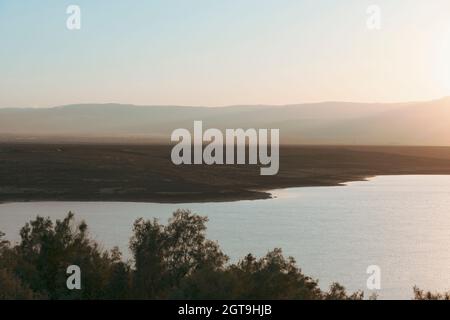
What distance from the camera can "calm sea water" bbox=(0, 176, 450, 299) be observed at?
36562mm

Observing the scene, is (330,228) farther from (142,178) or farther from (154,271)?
(142,178)

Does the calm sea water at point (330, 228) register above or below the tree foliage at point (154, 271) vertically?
above

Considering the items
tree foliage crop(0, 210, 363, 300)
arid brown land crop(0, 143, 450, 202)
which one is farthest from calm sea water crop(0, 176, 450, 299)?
tree foliage crop(0, 210, 363, 300)

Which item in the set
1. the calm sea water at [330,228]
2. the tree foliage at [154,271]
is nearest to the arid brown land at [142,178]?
the calm sea water at [330,228]

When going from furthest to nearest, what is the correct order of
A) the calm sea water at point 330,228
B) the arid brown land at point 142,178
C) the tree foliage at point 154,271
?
the arid brown land at point 142,178, the calm sea water at point 330,228, the tree foliage at point 154,271

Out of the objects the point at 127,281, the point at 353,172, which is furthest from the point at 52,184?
the point at 127,281

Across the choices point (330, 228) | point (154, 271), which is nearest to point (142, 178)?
point (330, 228)

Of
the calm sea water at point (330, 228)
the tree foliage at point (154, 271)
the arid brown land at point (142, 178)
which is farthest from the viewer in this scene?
the arid brown land at point (142, 178)

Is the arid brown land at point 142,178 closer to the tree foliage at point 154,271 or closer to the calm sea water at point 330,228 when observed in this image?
the calm sea water at point 330,228

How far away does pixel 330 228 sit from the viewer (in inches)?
2048

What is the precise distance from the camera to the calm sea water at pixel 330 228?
120 feet

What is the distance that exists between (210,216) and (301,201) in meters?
16.2

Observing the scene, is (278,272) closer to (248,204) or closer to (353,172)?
(248,204)

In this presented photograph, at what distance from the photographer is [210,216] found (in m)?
59.5
